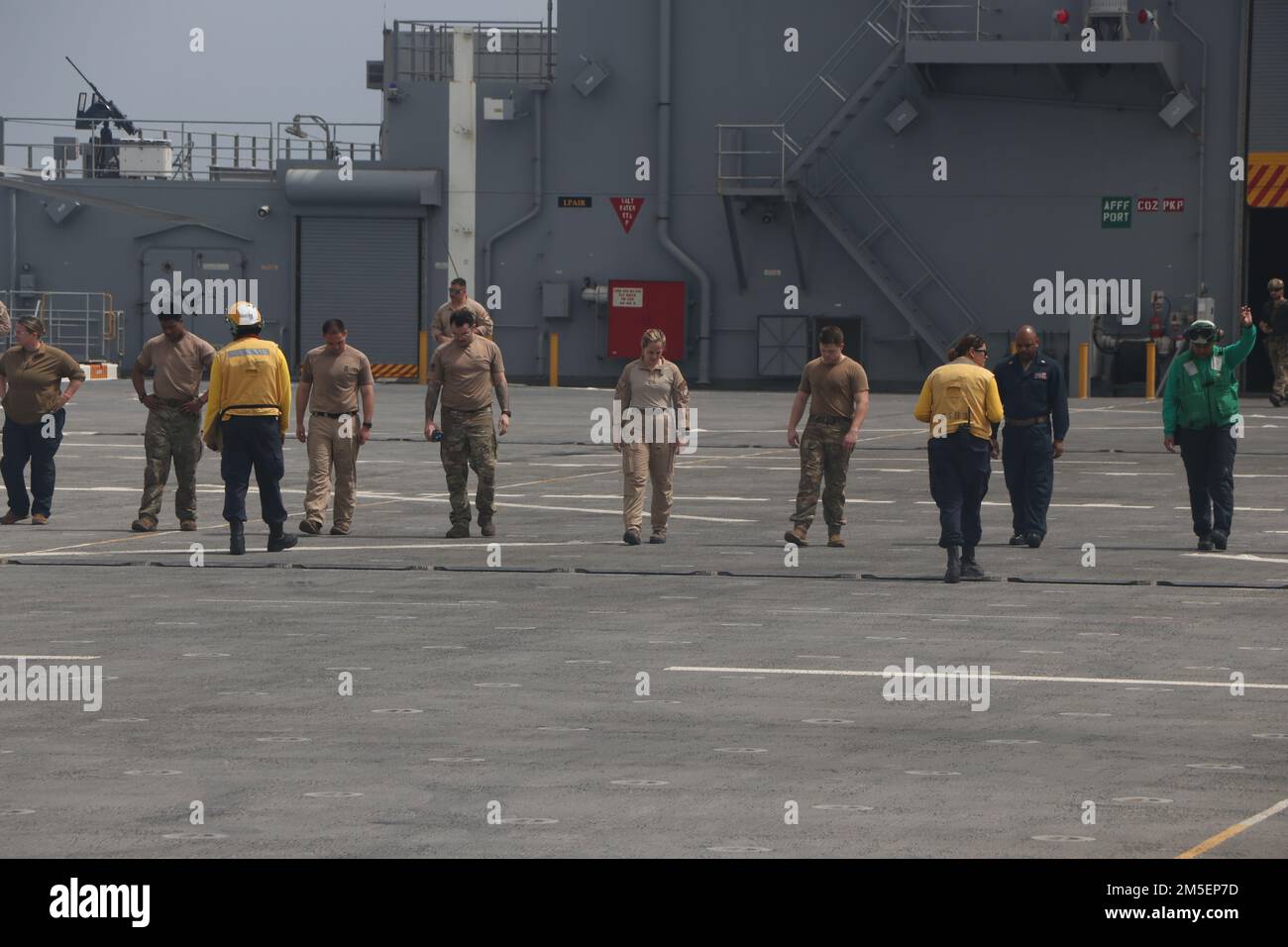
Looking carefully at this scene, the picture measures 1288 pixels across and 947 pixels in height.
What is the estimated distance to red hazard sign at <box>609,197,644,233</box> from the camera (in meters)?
46.3

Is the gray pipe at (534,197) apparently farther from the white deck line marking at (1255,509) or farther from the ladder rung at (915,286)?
the white deck line marking at (1255,509)

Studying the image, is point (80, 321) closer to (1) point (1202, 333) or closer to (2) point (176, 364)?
(2) point (176, 364)

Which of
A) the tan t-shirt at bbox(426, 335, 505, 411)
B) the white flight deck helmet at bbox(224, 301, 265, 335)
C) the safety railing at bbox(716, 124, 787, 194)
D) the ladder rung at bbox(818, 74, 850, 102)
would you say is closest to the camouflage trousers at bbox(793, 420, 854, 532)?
the tan t-shirt at bbox(426, 335, 505, 411)

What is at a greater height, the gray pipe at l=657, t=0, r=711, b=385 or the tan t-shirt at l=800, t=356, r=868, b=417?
the gray pipe at l=657, t=0, r=711, b=385

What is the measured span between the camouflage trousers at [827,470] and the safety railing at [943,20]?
26.5 m

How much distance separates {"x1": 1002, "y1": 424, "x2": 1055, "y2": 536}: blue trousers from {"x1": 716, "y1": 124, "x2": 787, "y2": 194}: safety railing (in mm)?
26704

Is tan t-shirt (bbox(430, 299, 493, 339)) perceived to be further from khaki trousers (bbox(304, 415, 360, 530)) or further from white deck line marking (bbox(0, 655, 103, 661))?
white deck line marking (bbox(0, 655, 103, 661))

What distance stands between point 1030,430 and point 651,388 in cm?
337

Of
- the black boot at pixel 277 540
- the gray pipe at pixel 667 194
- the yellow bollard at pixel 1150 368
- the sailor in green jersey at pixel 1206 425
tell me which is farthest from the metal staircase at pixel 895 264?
the black boot at pixel 277 540

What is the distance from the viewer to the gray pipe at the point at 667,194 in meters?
45.7

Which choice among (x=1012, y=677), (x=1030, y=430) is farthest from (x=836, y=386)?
(x=1012, y=677)

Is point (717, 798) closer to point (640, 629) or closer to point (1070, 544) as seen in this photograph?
point (640, 629)

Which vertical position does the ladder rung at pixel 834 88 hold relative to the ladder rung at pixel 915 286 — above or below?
above

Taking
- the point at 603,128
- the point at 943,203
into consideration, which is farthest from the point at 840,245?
the point at 603,128
